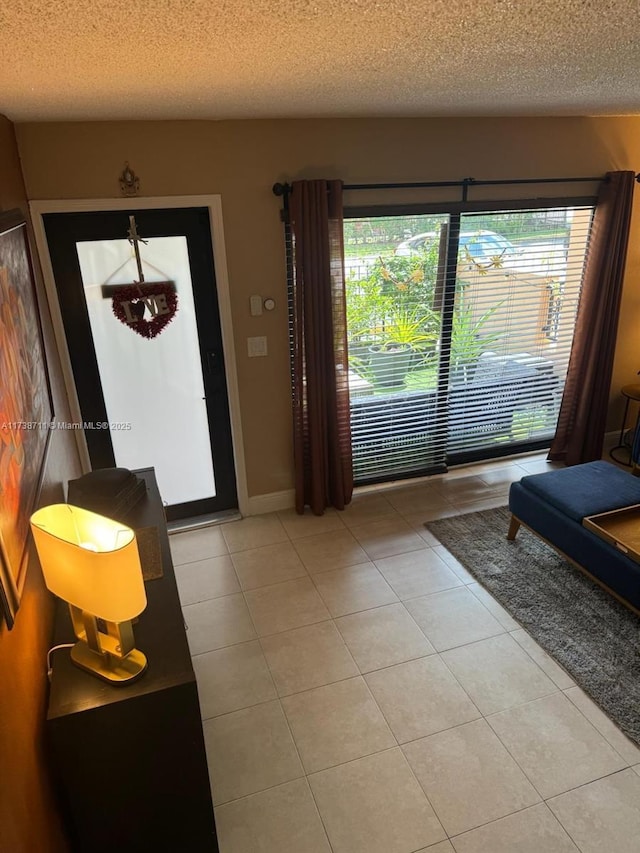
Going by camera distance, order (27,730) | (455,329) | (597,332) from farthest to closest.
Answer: (597,332) < (455,329) < (27,730)

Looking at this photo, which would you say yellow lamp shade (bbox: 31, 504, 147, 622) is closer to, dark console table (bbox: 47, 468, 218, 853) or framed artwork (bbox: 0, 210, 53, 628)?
framed artwork (bbox: 0, 210, 53, 628)

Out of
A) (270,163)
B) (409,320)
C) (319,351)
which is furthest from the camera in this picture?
(409,320)

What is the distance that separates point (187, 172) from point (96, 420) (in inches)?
59.6

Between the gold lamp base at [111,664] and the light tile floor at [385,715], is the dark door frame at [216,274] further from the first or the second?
the gold lamp base at [111,664]

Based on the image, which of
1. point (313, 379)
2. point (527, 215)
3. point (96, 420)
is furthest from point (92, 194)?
point (527, 215)

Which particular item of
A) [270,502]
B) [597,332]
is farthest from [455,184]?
[270,502]

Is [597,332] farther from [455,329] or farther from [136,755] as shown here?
[136,755]

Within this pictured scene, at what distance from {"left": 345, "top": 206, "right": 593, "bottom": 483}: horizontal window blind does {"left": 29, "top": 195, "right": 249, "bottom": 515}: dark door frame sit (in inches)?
31.4

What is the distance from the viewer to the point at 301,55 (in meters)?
1.65

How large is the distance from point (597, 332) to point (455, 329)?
1057mm

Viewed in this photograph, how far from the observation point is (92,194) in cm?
296

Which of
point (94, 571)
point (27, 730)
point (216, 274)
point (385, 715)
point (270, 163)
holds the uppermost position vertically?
point (270, 163)

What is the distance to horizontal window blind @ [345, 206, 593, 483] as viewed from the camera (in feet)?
12.1

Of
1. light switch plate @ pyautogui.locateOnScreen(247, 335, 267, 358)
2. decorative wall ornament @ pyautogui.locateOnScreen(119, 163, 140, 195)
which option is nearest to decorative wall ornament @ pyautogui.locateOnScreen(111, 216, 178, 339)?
decorative wall ornament @ pyautogui.locateOnScreen(119, 163, 140, 195)
